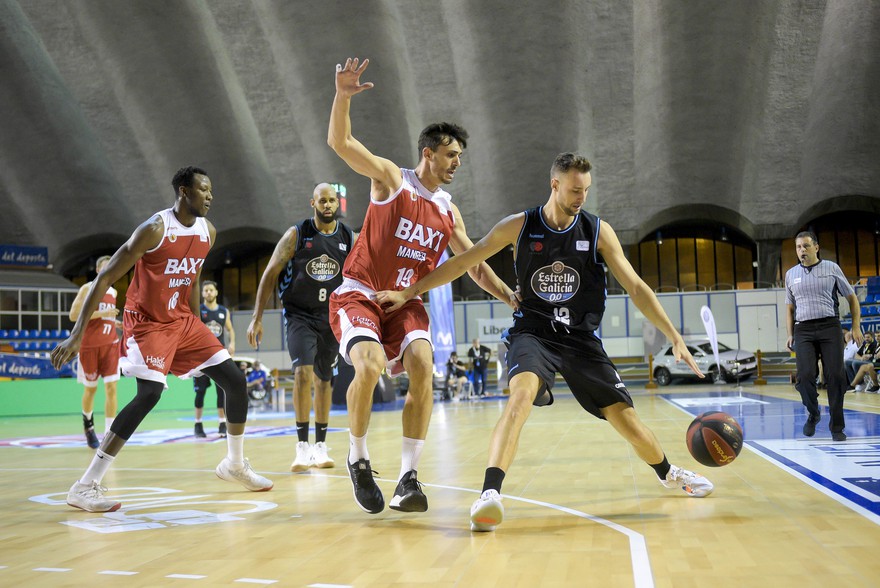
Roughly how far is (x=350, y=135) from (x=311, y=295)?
2.88 meters

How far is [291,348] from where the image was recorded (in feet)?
23.0

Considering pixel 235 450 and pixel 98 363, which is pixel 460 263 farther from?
pixel 98 363

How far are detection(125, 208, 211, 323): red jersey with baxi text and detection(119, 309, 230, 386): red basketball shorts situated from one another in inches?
2.8

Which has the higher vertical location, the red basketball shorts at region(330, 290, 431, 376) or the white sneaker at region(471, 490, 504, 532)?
the red basketball shorts at region(330, 290, 431, 376)

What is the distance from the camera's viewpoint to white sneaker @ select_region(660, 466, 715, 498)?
4734 millimetres

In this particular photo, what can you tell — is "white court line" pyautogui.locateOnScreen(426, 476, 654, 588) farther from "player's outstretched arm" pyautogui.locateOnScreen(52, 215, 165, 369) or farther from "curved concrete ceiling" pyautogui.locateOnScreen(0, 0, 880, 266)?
"curved concrete ceiling" pyautogui.locateOnScreen(0, 0, 880, 266)

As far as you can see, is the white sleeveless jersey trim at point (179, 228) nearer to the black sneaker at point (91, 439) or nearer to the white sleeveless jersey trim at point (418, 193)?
the white sleeveless jersey trim at point (418, 193)

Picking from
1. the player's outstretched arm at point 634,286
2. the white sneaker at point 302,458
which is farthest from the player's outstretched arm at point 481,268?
the white sneaker at point 302,458

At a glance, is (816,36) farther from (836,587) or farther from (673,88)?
(836,587)

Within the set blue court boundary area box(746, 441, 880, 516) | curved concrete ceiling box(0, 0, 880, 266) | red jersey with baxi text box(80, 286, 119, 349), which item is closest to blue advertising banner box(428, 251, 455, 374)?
red jersey with baxi text box(80, 286, 119, 349)

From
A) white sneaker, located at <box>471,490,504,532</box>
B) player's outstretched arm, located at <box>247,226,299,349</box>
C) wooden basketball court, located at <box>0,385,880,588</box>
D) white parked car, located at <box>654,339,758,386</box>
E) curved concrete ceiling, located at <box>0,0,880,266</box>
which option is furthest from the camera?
curved concrete ceiling, located at <box>0,0,880,266</box>

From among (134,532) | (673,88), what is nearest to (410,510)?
(134,532)

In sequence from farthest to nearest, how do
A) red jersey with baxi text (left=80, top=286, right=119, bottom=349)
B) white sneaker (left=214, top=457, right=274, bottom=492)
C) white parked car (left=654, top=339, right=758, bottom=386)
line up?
white parked car (left=654, top=339, right=758, bottom=386) → red jersey with baxi text (left=80, top=286, right=119, bottom=349) → white sneaker (left=214, top=457, right=274, bottom=492)

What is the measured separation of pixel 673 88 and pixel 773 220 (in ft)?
26.3
